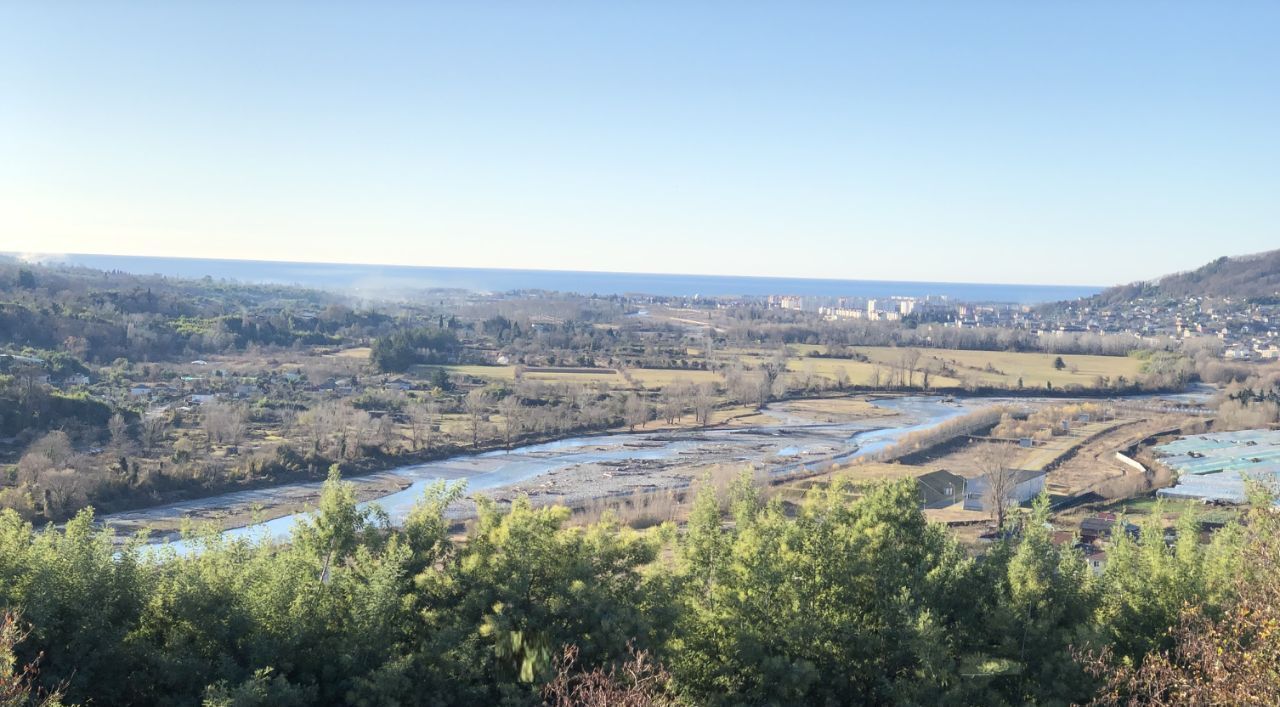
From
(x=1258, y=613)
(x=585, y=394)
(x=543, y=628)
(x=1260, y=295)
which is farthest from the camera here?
(x=1260, y=295)

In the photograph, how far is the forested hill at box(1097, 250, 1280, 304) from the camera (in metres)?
86.5

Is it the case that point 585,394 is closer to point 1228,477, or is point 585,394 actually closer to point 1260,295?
point 1228,477

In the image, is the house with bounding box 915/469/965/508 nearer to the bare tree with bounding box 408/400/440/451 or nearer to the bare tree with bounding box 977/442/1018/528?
the bare tree with bounding box 977/442/1018/528

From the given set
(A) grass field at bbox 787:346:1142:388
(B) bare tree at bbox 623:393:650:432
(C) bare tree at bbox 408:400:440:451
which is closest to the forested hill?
(A) grass field at bbox 787:346:1142:388

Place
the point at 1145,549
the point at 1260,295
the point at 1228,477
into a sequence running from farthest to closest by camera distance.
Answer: the point at 1260,295
the point at 1228,477
the point at 1145,549

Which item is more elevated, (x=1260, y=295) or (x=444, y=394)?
(x=1260, y=295)

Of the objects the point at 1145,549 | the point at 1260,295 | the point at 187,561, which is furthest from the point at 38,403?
the point at 1260,295

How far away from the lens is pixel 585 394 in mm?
41188

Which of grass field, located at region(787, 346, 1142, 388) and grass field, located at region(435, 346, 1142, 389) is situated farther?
grass field, located at region(787, 346, 1142, 388)

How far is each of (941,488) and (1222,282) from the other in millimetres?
80512

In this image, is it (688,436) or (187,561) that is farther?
(688,436)

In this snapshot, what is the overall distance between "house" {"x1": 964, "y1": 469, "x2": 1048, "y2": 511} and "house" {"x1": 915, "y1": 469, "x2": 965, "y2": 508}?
0.84 feet

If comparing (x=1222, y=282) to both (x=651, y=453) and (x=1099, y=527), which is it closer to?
(x=651, y=453)

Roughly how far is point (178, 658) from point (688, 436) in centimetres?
2852
